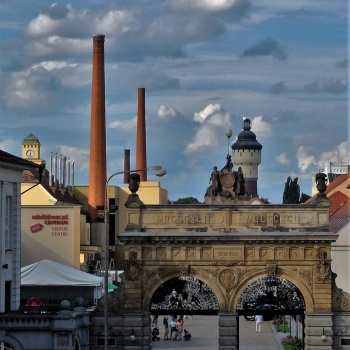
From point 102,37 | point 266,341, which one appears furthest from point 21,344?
point 102,37

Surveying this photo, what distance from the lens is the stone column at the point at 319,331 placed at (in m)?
60.7

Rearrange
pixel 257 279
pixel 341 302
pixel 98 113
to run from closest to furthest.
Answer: pixel 341 302 < pixel 257 279 < pixel 98 113

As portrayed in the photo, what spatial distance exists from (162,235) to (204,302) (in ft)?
11.6

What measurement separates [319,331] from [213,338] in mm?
26055

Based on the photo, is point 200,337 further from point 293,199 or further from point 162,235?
point 293,199

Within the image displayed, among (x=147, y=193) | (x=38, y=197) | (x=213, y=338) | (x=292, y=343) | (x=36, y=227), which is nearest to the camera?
(x=292, y=343)

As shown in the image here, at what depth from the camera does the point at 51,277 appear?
70.4 metres

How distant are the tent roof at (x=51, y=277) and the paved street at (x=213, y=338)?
9.40 m

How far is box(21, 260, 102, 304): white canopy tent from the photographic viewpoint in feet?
230

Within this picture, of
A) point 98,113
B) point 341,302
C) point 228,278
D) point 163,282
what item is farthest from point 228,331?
point 98,113

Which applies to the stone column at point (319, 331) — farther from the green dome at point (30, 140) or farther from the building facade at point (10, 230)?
the green dome at point (30, 140)

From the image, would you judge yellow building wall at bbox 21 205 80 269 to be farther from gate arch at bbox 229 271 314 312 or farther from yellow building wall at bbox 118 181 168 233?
Result: gate arch at bbox 229 271 314 312

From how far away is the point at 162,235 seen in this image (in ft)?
202

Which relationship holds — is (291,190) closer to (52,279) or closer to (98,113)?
(98,113)
